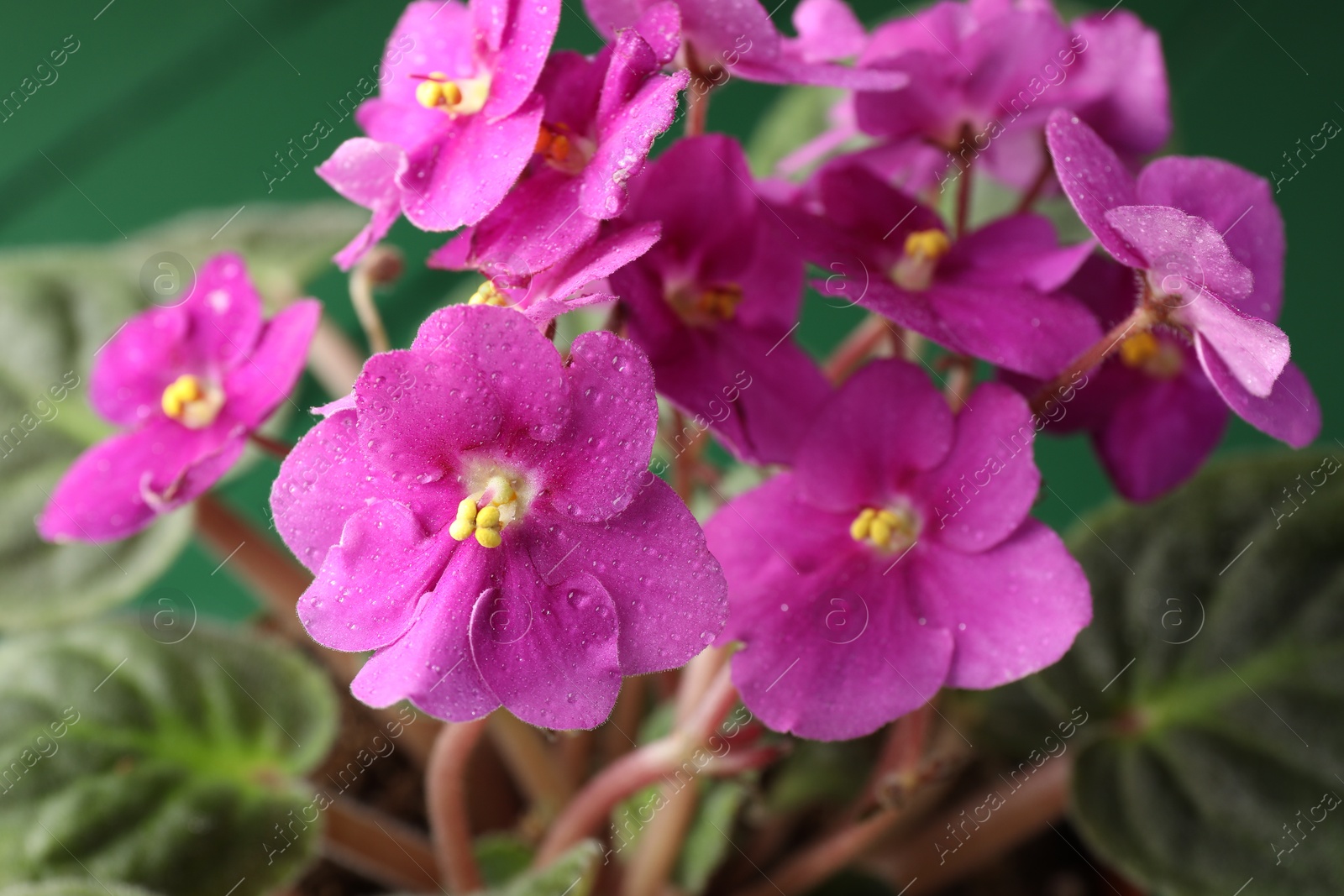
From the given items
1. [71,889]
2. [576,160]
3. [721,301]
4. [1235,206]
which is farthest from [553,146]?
[71,889]

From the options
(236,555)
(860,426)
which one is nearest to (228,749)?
(236,555)

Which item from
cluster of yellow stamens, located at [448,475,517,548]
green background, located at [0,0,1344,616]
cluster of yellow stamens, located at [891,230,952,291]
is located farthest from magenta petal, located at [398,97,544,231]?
green background, located at [0,0,1344,616]

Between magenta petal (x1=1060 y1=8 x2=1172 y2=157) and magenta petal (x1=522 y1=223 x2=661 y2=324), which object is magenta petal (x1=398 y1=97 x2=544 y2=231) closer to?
magenta petal (x1=522 y1=223 x2=661 y2=324)

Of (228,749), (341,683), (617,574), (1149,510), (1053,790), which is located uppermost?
(617,574)

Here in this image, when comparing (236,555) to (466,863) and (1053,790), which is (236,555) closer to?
(466,863)

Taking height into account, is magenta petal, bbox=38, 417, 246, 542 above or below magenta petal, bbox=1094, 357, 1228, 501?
above

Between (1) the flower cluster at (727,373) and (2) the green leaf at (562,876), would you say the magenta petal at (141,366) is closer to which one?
(1) the flower cluster at (727,373)

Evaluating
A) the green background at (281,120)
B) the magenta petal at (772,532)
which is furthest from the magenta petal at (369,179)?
the green background at (281,120)
